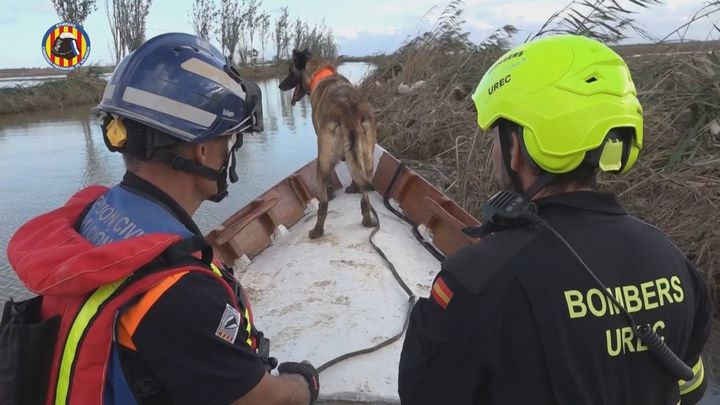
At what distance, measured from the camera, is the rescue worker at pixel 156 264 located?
1.47 metres

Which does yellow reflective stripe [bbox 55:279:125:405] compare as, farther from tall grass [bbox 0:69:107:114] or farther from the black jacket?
tall grass [bbox 0:69:107:114]

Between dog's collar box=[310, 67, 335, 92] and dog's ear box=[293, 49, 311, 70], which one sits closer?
dog's collar box=[310, 67, 335, 92]

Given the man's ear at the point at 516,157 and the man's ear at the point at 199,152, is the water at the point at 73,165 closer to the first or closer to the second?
the man's ear at the point at 199,152

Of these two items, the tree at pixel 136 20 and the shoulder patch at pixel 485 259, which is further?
the tree at pixel 136 20

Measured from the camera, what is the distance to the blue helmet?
1.84m

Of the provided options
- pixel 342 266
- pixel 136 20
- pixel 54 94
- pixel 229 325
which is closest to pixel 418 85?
pixel 342 266

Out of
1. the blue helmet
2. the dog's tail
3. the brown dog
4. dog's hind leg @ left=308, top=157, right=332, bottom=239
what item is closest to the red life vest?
the blue helmet

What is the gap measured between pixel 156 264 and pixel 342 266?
3150 millimetres

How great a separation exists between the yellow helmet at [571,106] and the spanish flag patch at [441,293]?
0.41m

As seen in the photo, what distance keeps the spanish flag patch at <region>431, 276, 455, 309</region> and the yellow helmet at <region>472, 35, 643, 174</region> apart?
0.41m

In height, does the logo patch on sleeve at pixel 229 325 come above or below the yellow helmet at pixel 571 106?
below

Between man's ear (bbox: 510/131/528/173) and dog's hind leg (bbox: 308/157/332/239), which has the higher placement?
man's ear (bbox: 510/131/528/173)

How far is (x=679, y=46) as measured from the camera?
7887mm

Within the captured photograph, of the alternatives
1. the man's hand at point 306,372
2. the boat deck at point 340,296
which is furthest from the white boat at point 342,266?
the man's hand at point 306,372
